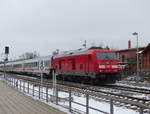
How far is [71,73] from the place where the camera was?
28.4 metres

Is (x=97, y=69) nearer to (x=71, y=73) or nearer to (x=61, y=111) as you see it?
(x=71, y=73)

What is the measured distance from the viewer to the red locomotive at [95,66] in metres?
24.1

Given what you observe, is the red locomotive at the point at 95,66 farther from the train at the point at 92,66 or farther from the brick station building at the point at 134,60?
the brick station building at the point at 134,60

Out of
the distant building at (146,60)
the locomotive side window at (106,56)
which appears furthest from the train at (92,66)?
the distant building at (146,60)

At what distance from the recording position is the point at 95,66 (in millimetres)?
23953

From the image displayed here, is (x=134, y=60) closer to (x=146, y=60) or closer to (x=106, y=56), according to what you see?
(x=146, y=60)

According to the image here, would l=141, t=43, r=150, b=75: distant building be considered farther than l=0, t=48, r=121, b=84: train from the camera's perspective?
Yes

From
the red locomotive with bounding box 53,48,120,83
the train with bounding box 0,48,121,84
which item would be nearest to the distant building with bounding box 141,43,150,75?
the train with bounding box 0,48,121,84

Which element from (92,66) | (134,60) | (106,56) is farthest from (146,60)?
(92,66)

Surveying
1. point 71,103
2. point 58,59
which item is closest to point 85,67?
point 58,59

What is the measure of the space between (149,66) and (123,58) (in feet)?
44.3

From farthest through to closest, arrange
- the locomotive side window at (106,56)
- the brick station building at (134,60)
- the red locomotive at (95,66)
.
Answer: the brick station building at (134,60), the locomotive side window at (106,56), the red locomotive at (95,66)

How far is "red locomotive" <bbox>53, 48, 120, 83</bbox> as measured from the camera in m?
24.1

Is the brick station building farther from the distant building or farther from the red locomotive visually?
the red locomotive
